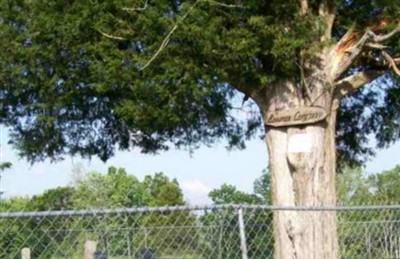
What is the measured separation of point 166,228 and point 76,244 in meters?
0.79

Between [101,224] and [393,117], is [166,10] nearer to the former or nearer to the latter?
[101,224]

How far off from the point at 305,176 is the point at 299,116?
89cm

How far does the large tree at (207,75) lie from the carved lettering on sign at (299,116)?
0.08m

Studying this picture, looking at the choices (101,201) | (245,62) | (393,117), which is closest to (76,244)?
(245,62)

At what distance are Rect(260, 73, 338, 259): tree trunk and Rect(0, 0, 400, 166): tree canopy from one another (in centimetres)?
39

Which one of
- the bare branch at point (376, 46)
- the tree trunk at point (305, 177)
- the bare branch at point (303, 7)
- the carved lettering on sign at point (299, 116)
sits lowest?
the tree trunk at point (305, 177)

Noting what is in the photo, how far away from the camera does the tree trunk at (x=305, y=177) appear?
1193 centimetres

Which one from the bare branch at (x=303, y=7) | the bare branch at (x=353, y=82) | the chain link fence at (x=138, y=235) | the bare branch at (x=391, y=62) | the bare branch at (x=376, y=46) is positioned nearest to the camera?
the chain link fence at (x=138, y=235)

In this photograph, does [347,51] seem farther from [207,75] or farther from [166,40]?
[166,40]

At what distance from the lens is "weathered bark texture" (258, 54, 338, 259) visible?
11.9 meters

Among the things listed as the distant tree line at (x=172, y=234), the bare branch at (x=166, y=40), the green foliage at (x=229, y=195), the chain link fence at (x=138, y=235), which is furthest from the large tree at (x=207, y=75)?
the green foliage at (x=229, y=195)

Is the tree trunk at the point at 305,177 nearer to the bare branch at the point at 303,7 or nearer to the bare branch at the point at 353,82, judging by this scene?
the bare branch at the point at 353,82

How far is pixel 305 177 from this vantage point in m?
12.0

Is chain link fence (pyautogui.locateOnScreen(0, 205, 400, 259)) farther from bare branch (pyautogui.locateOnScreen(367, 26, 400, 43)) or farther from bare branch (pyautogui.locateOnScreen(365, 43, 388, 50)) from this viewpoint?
bare branch (pyautogui.locateOnScreen(365, 43, 388, 50))
